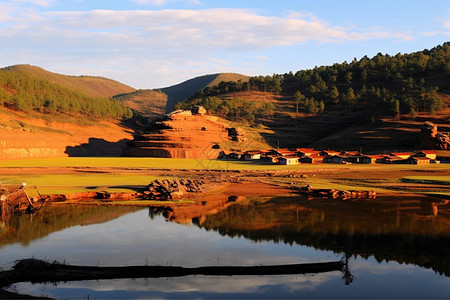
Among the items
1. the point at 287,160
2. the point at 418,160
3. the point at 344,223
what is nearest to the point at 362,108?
the point at 418,160

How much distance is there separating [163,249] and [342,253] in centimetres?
1006

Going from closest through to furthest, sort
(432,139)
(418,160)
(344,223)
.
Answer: (344,223)
(418,160)
(432,139)

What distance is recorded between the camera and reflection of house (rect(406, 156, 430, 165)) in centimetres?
8812

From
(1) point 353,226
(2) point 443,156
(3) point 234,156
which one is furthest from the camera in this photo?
(3) point 234,156

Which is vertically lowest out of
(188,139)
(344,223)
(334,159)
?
(344,223)

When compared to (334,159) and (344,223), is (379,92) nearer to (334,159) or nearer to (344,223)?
(334,159)

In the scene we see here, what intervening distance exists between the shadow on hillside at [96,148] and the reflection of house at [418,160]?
274ft

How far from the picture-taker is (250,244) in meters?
26.5

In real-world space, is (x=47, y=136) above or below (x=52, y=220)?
above

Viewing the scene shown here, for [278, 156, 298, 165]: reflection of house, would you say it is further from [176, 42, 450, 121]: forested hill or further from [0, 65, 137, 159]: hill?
[0, 65, 137, 159]: hill

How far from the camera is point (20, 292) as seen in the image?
57.7 feet

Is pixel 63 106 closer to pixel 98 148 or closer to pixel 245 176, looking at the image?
pixel 98 148

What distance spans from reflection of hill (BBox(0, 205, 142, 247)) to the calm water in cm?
7

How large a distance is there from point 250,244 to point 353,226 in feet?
28.9
